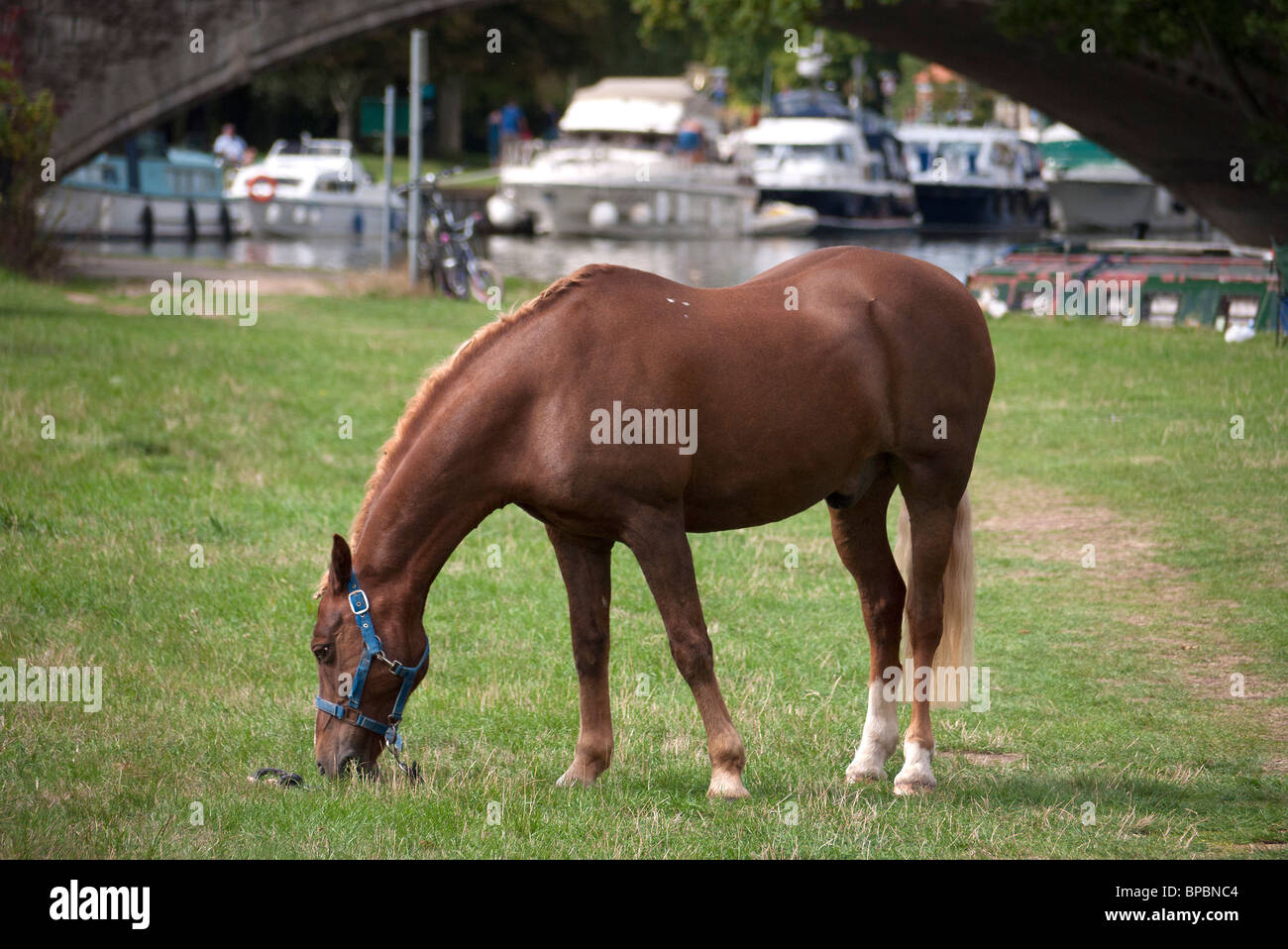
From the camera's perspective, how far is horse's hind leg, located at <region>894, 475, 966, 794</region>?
6078mm

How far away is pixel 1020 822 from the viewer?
5609 mm

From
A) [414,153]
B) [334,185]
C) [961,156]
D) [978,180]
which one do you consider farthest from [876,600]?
[961,156]

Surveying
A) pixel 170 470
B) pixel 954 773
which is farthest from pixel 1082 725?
pixel 170 470

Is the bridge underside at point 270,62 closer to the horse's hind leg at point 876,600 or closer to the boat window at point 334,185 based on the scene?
the boat window at point 334,185

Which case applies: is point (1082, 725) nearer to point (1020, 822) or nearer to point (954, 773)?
point (954, 773)

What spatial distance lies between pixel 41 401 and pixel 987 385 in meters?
9.68

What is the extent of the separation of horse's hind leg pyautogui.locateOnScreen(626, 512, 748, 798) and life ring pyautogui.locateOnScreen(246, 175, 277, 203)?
131ft

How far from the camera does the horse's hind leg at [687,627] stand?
5449mm

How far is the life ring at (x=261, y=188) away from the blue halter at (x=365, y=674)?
40.0m

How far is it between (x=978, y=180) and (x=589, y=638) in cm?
5351

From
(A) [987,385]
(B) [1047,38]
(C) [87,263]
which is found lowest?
(C) [87,263]

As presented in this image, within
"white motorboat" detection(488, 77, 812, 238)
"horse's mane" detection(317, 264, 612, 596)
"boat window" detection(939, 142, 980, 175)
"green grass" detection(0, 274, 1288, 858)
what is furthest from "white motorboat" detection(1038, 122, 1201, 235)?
"horse's mane" detection(317, 264, 612, 596)

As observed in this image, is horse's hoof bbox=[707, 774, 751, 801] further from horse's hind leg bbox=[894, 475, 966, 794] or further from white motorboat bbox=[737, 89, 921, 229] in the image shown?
white motorboat bbox=[737, 89, 921, 229]

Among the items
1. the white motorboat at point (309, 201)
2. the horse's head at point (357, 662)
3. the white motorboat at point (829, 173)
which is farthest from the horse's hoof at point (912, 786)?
the white motorboat at point (829, 173)
